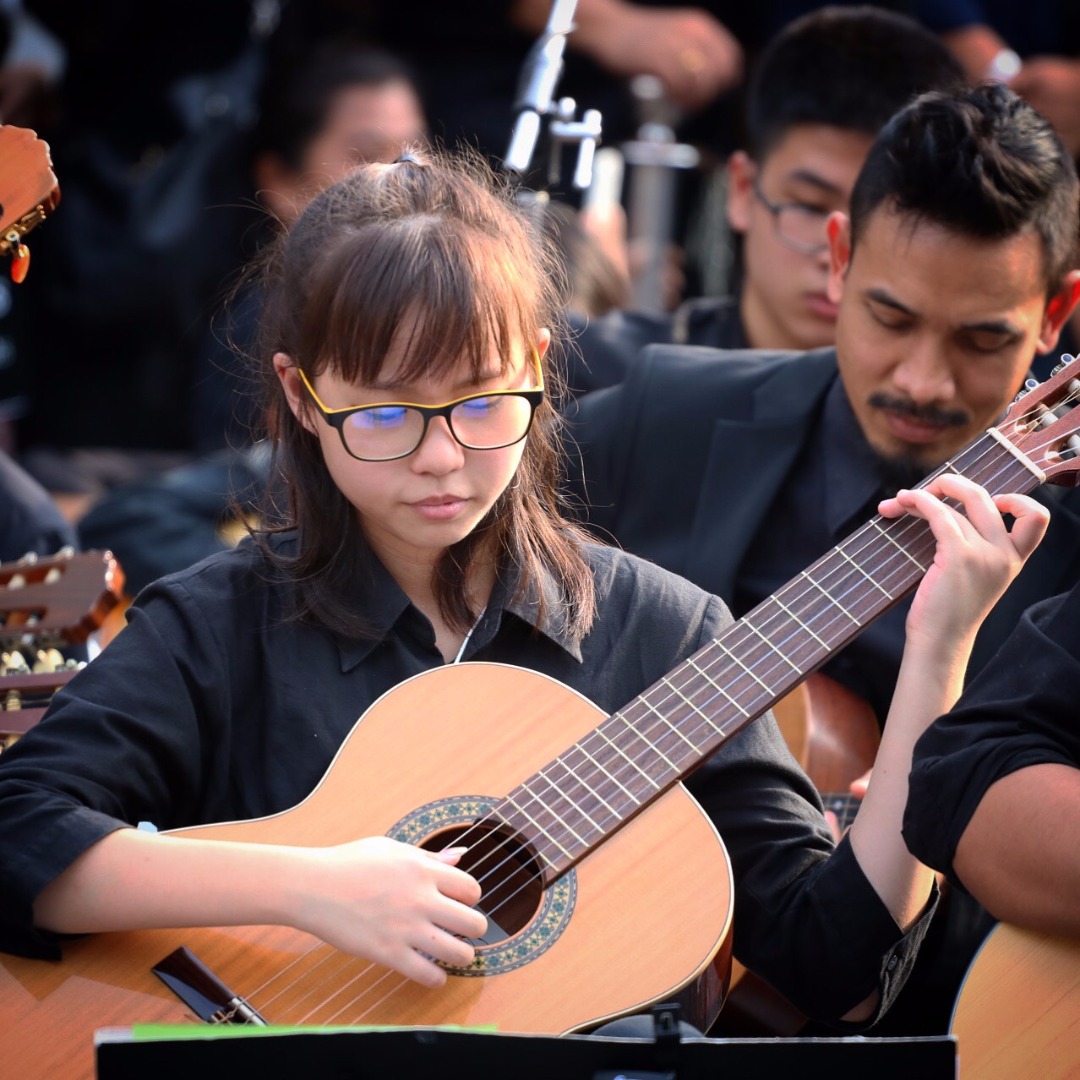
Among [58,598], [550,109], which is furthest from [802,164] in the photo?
[58,598]

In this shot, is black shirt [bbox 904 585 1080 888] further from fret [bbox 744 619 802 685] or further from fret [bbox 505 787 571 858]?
fret [bbox 505 787 571 858]

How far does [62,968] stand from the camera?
5.64 ft

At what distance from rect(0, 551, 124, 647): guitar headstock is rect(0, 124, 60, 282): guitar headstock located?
1.53ft

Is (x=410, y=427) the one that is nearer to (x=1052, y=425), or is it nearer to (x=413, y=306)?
(x=413, y=306)

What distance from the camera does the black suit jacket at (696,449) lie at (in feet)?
8.87

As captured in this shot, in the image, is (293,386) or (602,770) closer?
(602,770)

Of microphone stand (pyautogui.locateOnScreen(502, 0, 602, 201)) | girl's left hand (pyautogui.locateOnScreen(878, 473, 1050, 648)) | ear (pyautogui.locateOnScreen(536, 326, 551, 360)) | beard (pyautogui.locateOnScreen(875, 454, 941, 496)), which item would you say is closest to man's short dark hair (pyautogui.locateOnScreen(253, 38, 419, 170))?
microphone stand (pyautogui.locateOnScreen(502, 0, 602, 201))

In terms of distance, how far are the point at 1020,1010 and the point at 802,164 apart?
217 centimetres

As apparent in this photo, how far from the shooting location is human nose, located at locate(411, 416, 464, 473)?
1.82m

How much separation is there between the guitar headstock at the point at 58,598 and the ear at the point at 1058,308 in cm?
153

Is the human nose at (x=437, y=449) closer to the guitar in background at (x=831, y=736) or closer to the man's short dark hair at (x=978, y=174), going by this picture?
the guitar in background at (x=831, y=736)

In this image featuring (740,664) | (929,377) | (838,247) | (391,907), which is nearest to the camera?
(391,907)

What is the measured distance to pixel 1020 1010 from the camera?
171cm

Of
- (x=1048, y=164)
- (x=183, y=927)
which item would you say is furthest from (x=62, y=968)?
(x=1048, y=164)
